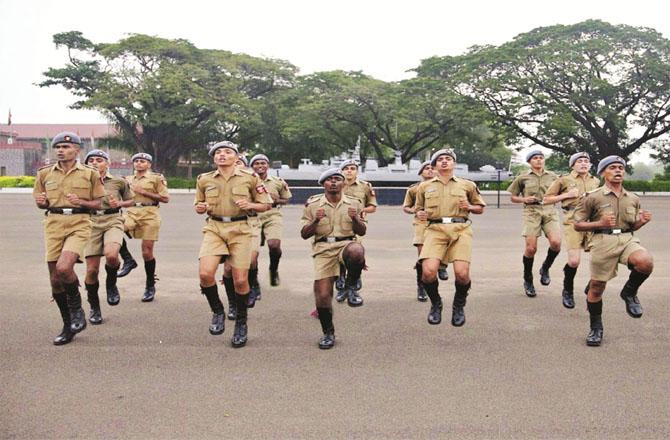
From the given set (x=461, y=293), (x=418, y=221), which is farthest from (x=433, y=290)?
(x=418, y=221)

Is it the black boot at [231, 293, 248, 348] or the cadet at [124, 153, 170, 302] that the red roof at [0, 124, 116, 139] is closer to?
the cadet at [124, 153, 170, 302]

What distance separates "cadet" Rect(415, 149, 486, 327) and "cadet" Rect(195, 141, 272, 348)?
165 cm

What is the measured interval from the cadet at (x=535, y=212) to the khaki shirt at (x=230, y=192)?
12.6 feet

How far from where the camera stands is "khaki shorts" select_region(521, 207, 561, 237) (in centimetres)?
845

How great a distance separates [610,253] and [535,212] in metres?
2.88

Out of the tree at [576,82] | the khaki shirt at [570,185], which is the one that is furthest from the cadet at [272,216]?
the tree at [576,82]

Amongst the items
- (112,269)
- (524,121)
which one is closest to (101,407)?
(112,269)

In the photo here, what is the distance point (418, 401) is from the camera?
427 cm

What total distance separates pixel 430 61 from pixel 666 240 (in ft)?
108

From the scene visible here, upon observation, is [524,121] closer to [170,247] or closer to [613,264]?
[170,247]

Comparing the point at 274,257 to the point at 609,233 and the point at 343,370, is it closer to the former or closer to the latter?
the point at 343,370

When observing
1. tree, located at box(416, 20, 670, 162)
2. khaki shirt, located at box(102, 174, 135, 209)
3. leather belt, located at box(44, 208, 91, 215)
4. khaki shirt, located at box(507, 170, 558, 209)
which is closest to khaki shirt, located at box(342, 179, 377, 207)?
khaki shirt, located at box(507, 170, 558, 209)

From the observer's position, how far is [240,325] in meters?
5.77

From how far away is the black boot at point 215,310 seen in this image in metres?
5.98
